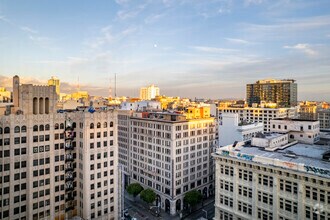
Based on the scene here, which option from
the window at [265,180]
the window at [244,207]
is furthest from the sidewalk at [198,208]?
the window at [265,180]

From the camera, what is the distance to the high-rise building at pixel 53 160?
6097cm

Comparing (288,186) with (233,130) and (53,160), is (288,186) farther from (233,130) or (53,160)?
(53,160)

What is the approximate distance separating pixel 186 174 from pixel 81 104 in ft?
160

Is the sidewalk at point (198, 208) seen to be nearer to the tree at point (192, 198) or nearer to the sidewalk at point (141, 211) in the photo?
the tree at point (192, 198)

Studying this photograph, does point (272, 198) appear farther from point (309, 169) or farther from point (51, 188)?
point (51, 188)

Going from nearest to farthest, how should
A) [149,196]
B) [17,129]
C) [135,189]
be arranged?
[17,129]
[149,196]
[135,189]

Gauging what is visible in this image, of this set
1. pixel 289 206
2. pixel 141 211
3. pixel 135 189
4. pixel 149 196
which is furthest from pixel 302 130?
pixel 135 189

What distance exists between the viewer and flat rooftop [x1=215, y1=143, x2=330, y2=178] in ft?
173

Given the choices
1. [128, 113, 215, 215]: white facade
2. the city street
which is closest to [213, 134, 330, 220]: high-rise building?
the city street

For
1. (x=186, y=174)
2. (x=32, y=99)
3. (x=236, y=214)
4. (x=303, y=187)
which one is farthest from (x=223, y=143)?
(x=32, y=99)

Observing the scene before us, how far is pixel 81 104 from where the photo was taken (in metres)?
95.2

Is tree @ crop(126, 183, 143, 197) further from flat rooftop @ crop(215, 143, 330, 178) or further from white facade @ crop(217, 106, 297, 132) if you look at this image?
white facade @ crop(217, 106, 297, 132)

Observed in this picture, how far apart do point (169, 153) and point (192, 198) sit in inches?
723

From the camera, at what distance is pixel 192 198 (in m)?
92.5
